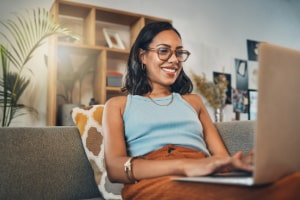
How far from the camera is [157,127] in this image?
50.2 inches

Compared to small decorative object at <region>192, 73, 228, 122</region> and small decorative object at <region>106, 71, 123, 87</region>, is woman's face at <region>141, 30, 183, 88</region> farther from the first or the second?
small decorative object at <region>192, 73, 228, 122</region>

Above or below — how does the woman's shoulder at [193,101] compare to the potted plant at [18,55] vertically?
below

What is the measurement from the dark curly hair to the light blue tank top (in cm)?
15

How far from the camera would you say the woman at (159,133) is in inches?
33.9

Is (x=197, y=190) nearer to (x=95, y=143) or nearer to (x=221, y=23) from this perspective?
(x=95, y=143)

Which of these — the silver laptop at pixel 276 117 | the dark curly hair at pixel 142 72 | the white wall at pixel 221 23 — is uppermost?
the white wall at pixel 221 23

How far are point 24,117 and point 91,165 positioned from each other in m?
2.03

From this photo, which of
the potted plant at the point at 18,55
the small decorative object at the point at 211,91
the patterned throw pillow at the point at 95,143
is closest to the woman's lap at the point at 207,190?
the patterned throw pillow at the point at 95,143

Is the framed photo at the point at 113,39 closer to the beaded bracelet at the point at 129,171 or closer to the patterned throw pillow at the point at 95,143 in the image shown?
the patterned throw pillow at the point at 95,143

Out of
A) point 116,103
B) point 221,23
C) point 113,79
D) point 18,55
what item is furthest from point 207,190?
point 221,23

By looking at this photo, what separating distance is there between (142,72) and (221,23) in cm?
335

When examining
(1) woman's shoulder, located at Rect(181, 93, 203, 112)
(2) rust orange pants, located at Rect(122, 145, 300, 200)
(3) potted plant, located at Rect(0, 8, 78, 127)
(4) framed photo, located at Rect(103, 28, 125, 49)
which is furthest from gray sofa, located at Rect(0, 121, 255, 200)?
(4) framed photo, located at Rect(103, 28, 125, 49)

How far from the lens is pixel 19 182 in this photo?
131cm

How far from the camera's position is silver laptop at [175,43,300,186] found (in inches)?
25.0
